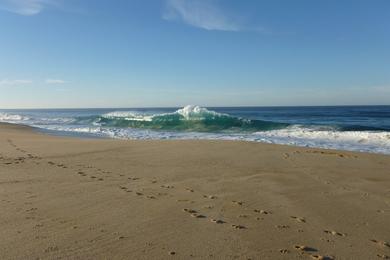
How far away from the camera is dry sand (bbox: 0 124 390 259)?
3805mm

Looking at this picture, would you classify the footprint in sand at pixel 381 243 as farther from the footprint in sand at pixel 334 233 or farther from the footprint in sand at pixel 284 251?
the footprint in sand at pixel 284 251

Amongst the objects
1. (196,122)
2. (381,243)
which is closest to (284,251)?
(381,243)

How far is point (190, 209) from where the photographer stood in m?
5.11

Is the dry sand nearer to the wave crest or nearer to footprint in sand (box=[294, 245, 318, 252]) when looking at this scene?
footprint in sand (box=[294, 245, 318, 252])

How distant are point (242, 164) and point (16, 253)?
6.12 m

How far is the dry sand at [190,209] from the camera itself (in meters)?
3.80

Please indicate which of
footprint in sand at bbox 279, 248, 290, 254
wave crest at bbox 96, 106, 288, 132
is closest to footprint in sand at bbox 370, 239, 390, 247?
footprint in sand at bbox 279, 248, 290, 254

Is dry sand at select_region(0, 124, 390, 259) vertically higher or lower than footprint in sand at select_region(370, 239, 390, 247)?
higher

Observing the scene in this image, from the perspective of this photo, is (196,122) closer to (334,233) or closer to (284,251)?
(334,233)

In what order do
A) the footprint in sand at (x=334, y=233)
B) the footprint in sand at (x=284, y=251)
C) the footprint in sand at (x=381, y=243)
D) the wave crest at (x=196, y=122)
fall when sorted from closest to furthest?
the footprint in sand at (x=284, y=251)
the footprint in sand at (x=381, y=243)
the footprint in sand at (x=334, y=233)
the wave crest at (x=196, y=122)

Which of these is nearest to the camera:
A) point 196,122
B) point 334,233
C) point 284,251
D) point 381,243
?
point 284,251

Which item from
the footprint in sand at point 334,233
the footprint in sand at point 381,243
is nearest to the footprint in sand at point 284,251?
the footprint in sand at point 334,233

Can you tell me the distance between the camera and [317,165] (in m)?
9.23

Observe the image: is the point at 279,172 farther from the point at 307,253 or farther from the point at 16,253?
the point at 16,253
